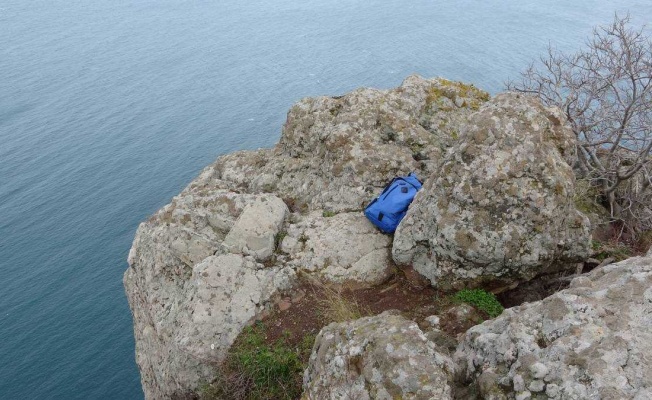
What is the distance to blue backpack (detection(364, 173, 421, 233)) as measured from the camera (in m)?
13.6

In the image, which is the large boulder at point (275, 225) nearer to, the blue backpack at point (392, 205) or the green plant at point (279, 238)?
the green plant at point (279, 238)

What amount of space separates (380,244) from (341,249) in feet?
3.92

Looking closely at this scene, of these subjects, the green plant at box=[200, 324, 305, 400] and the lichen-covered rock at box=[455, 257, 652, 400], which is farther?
the green plant at box=[200, 324, 305, 400]

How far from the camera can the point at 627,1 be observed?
97.1 metres

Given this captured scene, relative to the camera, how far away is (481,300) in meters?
11.5

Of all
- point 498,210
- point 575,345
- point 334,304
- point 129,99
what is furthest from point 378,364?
point 129,99

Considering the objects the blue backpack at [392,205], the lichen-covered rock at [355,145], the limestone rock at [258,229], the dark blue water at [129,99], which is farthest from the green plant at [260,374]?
the dark blue water at [129,99]

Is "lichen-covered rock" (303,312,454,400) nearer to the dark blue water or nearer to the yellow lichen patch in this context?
the yellow lichen patch

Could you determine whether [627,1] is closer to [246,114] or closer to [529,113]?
[246,114]

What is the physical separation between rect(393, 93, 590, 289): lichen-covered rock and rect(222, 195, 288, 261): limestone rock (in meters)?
4.16

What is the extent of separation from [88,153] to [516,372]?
70.9 m

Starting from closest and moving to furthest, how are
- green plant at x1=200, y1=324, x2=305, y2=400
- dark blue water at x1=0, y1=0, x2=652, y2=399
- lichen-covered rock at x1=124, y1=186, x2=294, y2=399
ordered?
green plant at x1=200, y1=324, x2=305, y2=400 → lichen-covered rock at x1=124, y1=186, x2=294, y2=399 → dark blue water at x1=0, y1=0, x2=652, y2=399

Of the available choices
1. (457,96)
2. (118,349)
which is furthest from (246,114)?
(457,96)

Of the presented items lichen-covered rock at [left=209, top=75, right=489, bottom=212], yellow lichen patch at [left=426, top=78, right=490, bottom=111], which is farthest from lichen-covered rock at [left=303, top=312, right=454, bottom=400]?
yellow lichen patch at [left=426, top=78, right=490, bottom=111]
